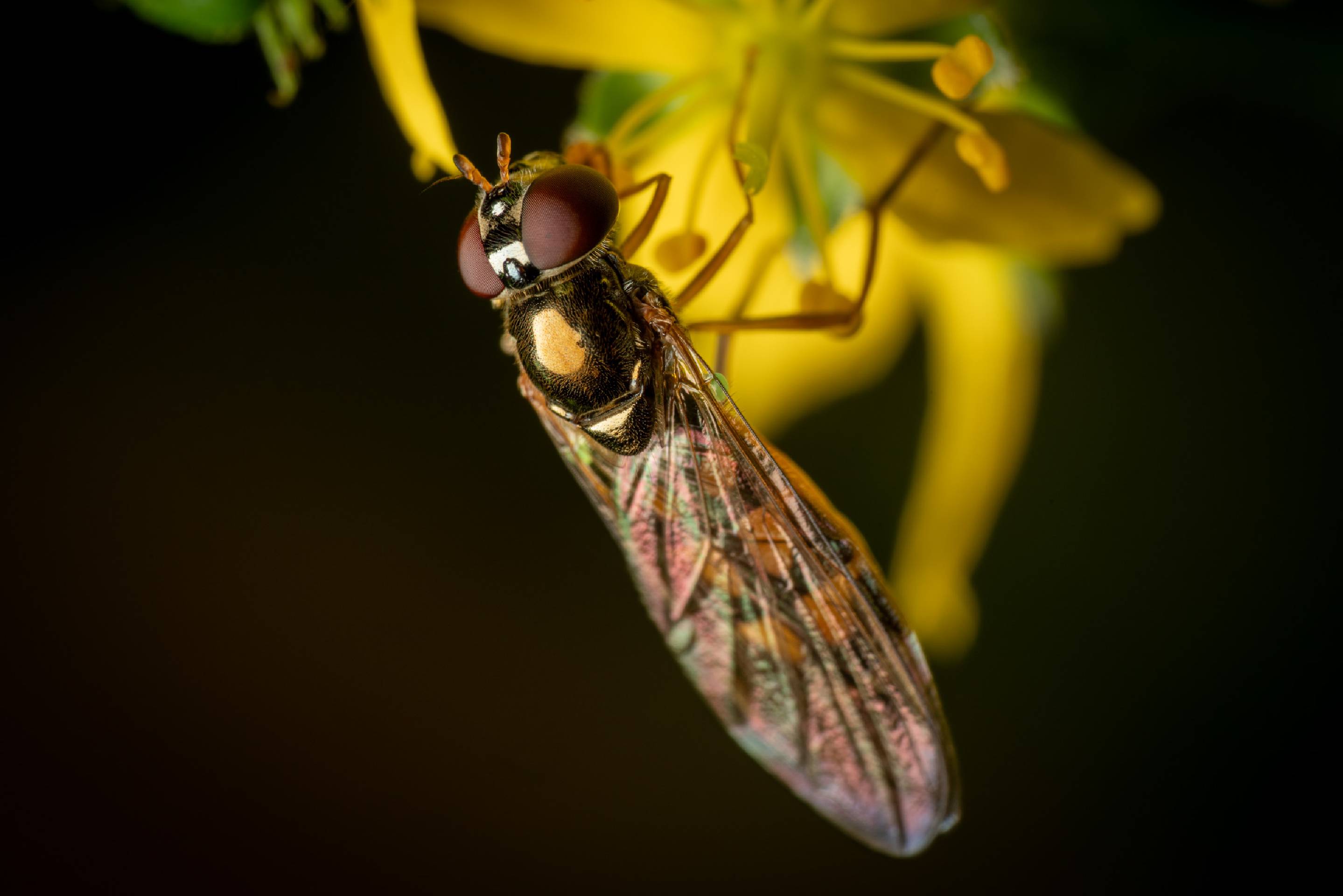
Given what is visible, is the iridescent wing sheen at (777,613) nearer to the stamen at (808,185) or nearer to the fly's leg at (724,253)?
the fly's leg at (724,253)

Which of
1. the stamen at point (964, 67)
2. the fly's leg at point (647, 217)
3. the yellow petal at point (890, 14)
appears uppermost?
the yellow petal at point (890, 14)

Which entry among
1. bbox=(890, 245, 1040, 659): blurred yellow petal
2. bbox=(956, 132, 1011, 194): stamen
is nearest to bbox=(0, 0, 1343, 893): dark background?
bbox=(890, 245, 1040, 659): blurred yellow petal

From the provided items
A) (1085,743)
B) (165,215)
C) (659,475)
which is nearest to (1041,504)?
(1085,743)

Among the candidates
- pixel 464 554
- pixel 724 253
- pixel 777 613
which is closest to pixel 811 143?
pixel 724 253

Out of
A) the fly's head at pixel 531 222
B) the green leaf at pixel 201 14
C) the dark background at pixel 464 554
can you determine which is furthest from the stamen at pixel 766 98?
the dark background at pixel 464 554

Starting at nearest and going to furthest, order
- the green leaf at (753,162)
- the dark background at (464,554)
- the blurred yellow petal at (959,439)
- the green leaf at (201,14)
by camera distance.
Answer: the green leaf at (201,14), the green leaf at (753,162), the blurred yellow petal at (959,439), the dark background at (464,554)

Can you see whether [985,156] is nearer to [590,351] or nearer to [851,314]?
[851,314]

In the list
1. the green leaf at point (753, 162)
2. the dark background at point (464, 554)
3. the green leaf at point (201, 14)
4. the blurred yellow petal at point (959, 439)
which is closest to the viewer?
the green leaf at point (201, 14)
